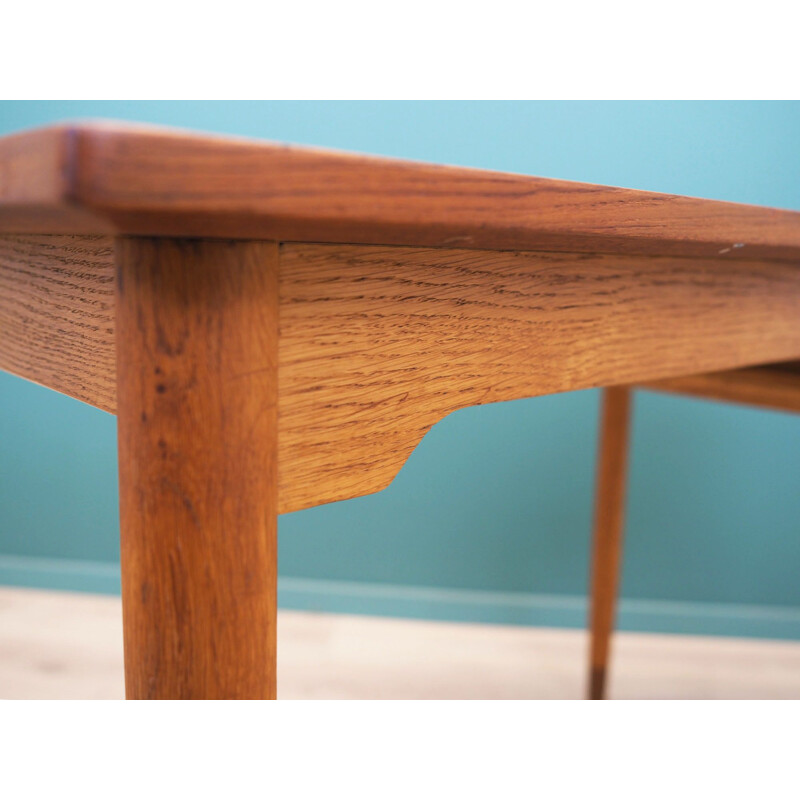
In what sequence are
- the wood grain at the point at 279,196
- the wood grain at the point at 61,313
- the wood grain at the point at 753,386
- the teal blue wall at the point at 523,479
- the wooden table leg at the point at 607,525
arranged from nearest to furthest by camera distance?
the wood grain at the point at 279,196
the wood grain at the point at 61,313
the wood grain at the point at 753,386
the wooden table leg at the point at 607,525
the teal blue wall at the point at 523,479

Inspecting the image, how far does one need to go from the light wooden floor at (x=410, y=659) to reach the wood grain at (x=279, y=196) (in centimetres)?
95

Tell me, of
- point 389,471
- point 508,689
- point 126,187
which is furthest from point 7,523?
point 126,187

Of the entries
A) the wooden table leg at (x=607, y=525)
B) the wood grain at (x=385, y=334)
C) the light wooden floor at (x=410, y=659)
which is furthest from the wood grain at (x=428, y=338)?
the light wooden floor at (x=410, y=659)

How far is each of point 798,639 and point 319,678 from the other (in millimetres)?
834

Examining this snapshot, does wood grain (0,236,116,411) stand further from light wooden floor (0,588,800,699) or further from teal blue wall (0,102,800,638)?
teal blue wall (0,102,800,638)

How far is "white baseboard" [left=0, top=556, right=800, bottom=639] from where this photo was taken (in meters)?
1.36

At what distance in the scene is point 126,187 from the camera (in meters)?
0.19

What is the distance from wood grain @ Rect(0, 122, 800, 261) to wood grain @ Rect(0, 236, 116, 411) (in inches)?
1.1

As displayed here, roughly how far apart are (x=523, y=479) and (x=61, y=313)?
1.10 metres

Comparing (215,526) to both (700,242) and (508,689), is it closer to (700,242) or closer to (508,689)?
(700,242)

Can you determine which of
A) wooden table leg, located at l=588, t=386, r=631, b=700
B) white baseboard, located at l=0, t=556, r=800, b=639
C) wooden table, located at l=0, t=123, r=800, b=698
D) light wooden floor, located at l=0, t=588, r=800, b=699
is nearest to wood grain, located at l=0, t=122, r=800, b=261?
wooden table, located at l=0, t=123, r=800, b=698

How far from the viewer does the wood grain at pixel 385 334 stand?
0.29 meters

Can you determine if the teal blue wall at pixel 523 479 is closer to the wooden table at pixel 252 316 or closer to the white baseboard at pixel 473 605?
the white baseboard at pixel 473 605

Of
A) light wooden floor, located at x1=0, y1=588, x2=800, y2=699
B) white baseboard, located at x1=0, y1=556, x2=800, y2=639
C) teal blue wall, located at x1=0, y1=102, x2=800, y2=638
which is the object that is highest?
teal blue wall, located at x1=0, y1=102, x2=800, y2=638
